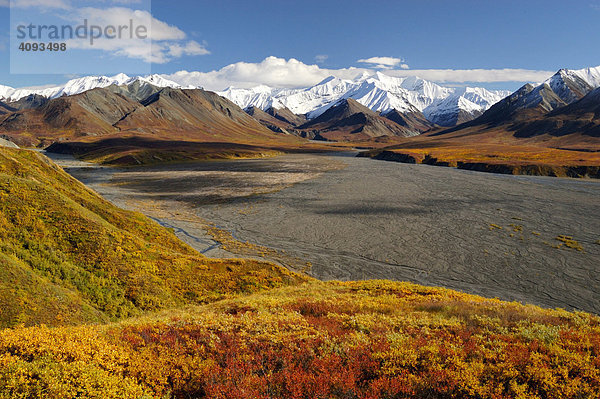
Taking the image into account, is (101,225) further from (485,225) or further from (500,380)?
(485,225)

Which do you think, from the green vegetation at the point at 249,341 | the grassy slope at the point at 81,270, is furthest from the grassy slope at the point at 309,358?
the grassy slope at the point at 81,270

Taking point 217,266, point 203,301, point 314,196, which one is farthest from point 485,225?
point 203,301

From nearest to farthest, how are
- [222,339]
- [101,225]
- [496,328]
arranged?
[222,339]
[496,328]
[101,225]

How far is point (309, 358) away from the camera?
9.73 m

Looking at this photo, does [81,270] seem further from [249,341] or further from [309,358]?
[309,358]

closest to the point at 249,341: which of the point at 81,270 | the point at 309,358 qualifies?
the point at 309,358

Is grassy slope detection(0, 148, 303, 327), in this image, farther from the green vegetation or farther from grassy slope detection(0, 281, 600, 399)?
grassy slope detection(0, 281, 600, 399)

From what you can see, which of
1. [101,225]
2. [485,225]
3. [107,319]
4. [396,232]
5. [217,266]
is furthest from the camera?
[485,225]

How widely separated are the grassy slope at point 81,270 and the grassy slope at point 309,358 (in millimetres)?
Result: 5328

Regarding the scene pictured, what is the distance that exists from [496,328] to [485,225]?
37894mm

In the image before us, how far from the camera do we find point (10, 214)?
19.8 metres

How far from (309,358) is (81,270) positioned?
52.0ft

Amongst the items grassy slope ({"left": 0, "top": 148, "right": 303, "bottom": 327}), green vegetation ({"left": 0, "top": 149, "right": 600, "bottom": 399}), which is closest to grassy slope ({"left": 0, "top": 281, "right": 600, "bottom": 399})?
green vegetation ({"left": 0, "top": 149, "right": 600, "bottom": 399})

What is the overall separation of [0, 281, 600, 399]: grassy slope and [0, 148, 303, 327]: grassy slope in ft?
17.5
